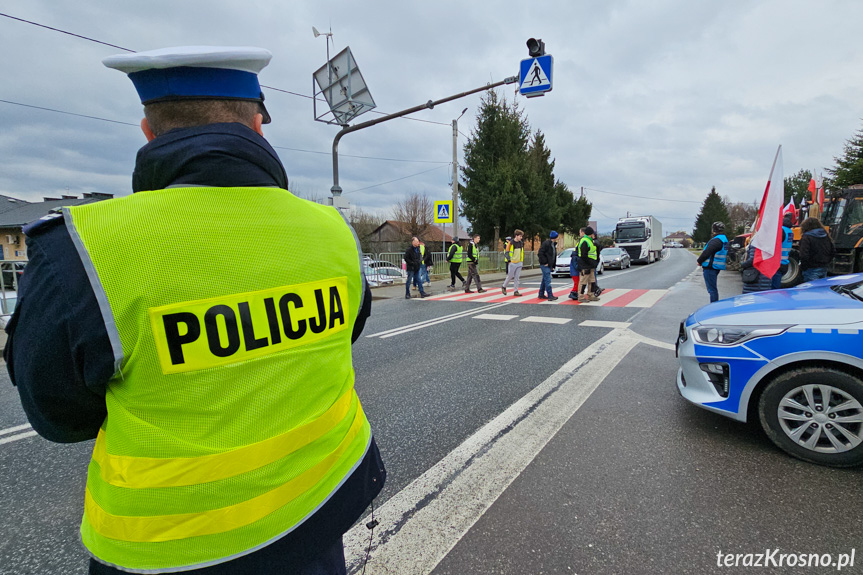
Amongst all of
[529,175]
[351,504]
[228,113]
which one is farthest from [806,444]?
[529,175]

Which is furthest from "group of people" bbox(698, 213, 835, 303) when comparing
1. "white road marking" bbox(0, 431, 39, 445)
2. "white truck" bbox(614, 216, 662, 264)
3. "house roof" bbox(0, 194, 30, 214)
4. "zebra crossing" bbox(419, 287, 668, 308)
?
"house roof" bbox(0, 194, 30, 214)

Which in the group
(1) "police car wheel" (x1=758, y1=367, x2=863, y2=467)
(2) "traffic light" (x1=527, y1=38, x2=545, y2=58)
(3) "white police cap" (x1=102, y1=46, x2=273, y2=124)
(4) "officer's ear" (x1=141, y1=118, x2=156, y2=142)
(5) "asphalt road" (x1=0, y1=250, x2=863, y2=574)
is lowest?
(5) "asphalt road" (x1=0, y1=250, x2=863, y2=574)

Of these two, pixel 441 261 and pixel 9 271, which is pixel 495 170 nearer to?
pixel 441 261

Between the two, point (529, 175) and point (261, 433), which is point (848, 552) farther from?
point (529, 175)

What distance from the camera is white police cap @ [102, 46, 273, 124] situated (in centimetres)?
104

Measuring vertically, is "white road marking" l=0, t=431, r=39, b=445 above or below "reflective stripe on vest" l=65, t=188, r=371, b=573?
below

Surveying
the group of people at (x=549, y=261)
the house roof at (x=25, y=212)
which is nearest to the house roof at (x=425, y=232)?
the house roof at (x=25, y=212)

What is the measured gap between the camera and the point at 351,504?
1205mm

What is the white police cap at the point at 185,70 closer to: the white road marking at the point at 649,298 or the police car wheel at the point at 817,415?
the police car wheel at the point at 817,415

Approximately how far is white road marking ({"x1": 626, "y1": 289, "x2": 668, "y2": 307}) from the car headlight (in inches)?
290

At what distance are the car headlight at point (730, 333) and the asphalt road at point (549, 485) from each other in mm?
705

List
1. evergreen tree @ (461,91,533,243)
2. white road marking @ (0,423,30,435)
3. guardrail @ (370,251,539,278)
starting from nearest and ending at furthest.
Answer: white road marking @ (0,423,30,435) → guardrail @ (370,251,539,278) → evergreen tree @ (461,91,533,243)

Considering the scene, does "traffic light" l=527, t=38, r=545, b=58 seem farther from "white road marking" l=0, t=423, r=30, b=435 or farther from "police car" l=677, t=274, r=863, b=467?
"white road marking" l=0, t=423, r=30, b=435

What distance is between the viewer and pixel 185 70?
107 centimetres
